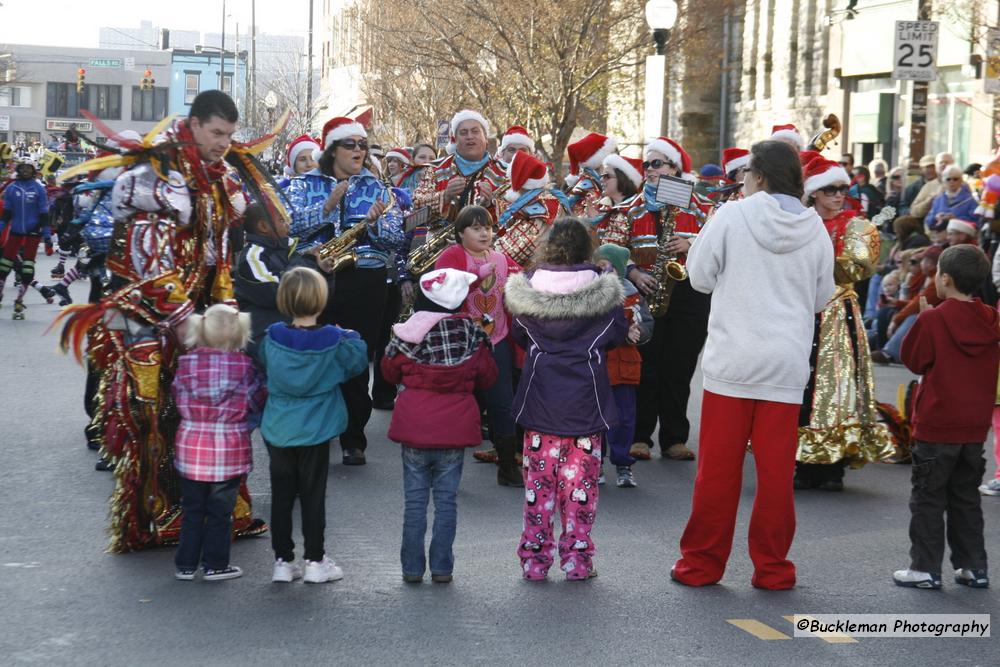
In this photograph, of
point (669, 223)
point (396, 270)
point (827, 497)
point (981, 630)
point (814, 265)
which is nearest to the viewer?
point (981, 630)

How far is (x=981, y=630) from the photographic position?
607 cm

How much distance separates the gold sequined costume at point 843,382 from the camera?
879cm

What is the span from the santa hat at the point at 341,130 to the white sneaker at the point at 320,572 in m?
3.56

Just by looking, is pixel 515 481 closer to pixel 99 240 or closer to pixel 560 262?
pixel 560 262

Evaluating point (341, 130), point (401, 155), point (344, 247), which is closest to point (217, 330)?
point (344, 247)

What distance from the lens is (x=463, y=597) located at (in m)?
6.37

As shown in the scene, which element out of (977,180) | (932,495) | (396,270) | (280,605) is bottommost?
(280,605)

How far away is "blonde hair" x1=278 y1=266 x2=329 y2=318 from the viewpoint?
6.42 metres

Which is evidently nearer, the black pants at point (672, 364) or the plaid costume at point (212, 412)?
the plaid costume at point (212, 412)

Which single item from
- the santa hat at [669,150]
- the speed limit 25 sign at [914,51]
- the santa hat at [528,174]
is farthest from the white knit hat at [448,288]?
the speed limit 25 sign at [914,51]

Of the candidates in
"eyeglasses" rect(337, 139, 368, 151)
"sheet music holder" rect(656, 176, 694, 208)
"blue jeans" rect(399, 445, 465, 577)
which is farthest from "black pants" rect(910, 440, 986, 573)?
"eyeglasses" rect(337, 139, 368, 151)

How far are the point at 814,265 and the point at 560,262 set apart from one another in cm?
118

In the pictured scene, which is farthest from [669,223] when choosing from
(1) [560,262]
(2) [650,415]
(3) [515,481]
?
(1) [560,262]

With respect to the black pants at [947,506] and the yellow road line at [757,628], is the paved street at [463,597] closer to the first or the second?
the yellow road line at [757,628]
